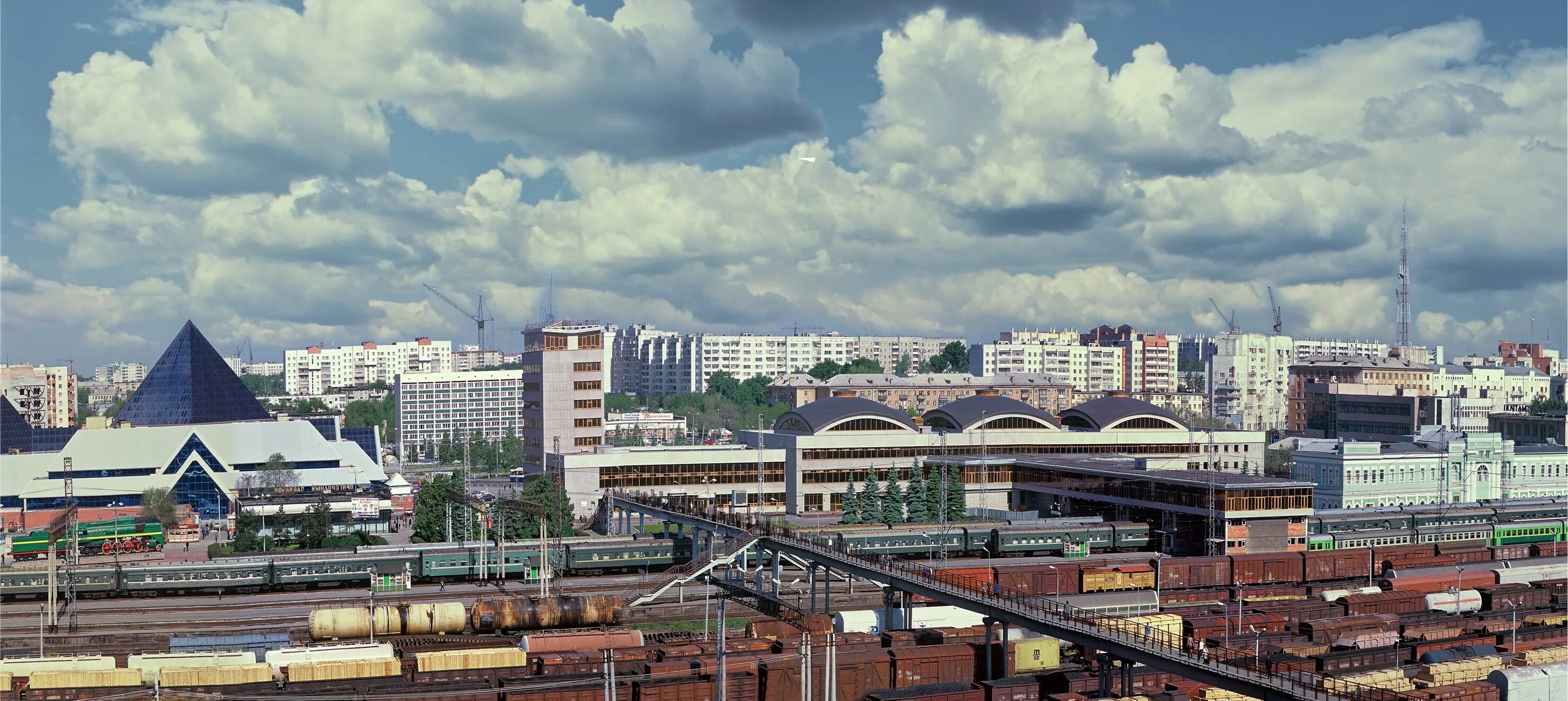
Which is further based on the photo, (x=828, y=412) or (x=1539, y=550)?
(x=828, y=412)

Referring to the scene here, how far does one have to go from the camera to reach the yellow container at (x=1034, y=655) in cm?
4644

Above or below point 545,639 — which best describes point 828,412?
above

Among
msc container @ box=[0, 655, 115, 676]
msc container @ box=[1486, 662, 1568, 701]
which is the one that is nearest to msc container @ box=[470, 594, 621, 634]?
msc container @ box=[0, 655, 115, 676]

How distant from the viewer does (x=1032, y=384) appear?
6594 inches

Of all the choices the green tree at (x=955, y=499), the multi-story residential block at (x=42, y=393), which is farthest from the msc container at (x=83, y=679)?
the multi-story residential block at (x=42, y=393)

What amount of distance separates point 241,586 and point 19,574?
946 cm

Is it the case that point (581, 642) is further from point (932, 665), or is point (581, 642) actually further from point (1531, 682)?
point (1531, 682)

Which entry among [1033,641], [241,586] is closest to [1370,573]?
[1033,641]

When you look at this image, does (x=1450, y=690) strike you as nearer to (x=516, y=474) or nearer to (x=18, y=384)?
(x=516, y=474)

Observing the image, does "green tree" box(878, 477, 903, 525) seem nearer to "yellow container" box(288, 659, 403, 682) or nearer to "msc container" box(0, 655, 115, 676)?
"yellow container" box(288, 659, 403, 682)

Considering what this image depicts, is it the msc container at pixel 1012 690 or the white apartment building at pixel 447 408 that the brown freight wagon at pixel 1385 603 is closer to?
the msc container at pixel 1012 690

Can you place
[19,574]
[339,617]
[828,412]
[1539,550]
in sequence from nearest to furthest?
[339,617], [19,574], [1539,550], [828,412]

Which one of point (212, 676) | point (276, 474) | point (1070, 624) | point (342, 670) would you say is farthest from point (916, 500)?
point (212, 676)

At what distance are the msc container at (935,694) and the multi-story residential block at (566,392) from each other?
200 feet
